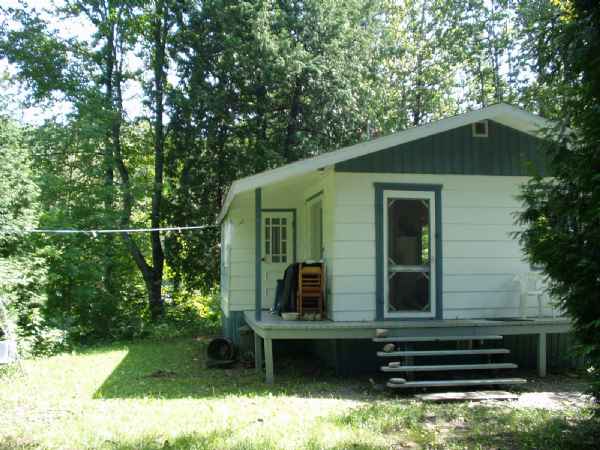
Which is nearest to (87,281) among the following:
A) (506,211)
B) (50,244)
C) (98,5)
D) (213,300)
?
(50,244)

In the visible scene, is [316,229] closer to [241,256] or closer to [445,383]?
[241,256]

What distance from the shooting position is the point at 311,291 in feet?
26.9

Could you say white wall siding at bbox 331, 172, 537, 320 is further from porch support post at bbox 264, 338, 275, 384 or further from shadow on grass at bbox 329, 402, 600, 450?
shadow on grass at bbox 329, 402, 600, 450

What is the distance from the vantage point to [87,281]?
1353 centimetres

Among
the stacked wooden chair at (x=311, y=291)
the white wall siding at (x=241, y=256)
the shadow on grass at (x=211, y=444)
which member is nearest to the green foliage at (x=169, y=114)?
the white wall siding at (x=241, y=256)

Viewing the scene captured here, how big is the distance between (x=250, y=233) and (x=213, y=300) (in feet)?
25.5

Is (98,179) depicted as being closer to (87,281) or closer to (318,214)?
(87,281)

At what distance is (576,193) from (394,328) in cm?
328

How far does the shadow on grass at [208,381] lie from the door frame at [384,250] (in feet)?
3.83

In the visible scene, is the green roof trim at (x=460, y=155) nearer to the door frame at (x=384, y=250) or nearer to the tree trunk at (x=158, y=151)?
the door frame at (x=384, y=250)

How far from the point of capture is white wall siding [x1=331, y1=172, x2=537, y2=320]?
26.1 ft

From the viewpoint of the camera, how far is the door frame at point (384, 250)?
8.00m

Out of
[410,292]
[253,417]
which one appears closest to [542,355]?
[410,292]

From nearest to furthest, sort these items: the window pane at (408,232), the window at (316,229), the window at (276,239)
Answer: the window pane at (408,232), the window at (316,229), the window at (276,239)
